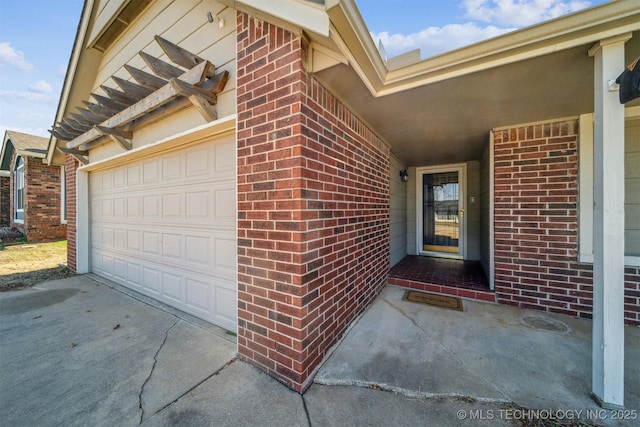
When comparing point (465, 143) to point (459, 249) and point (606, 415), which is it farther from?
point (606, 415)

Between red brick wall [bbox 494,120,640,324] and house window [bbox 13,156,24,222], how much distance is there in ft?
51.1

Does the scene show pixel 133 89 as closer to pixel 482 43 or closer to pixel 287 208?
pixel 287 208

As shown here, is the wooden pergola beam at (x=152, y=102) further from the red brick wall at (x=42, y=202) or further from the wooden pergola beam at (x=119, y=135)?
the red brick wall at (x=42, y=202)

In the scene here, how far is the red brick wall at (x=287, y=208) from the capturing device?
1.77 meters

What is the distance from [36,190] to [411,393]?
12.9 m

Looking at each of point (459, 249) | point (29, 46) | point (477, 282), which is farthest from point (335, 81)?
point (29, 46)

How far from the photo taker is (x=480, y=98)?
231 centimetres

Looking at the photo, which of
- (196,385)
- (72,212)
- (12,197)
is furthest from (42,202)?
(196,385)

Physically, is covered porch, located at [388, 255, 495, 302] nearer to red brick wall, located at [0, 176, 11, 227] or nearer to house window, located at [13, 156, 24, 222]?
house window, located at [13, 156, 24, 222]

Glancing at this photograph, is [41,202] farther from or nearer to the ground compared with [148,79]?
nearer to the ground

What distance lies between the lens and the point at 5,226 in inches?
428

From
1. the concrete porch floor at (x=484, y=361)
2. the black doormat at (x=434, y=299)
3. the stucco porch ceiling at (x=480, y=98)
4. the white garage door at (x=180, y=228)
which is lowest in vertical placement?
the concrete porch floor at (x=484, y=361)

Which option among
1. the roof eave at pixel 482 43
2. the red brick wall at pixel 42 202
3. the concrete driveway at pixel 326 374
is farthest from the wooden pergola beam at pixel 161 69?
the red brick wall at pixel 42 202

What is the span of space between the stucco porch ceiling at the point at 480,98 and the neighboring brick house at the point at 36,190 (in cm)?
1000
